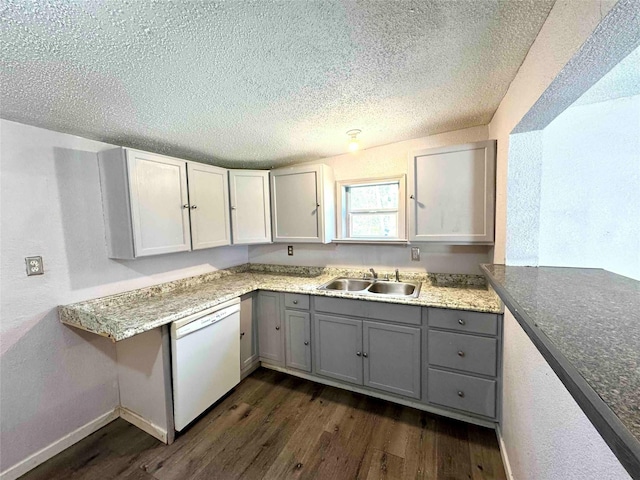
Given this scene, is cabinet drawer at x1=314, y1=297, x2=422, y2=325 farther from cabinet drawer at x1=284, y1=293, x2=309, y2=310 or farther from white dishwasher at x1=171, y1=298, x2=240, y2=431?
white dishwasher at x1=171, y1=298, x2=240, y2=431

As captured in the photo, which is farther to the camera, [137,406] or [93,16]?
[137,406]

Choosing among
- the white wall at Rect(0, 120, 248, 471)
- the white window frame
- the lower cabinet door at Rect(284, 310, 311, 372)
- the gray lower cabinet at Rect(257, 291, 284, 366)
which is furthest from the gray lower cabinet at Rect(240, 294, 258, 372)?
the white window frame

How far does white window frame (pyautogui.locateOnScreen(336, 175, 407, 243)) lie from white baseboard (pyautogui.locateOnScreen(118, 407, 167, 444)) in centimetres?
208

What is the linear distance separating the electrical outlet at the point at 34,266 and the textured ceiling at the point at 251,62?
2.77ft

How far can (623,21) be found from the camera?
65cm

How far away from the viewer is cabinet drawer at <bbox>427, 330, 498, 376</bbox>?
173 cm

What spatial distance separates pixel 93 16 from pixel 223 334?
1.94 metres

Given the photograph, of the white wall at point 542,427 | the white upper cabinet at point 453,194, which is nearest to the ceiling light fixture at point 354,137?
the white upper cabinet at point 453,194

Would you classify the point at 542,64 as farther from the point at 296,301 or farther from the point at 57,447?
the point at 57,447

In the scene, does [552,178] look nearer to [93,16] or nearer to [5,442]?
[93,16]

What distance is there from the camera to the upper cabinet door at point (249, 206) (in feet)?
8.83

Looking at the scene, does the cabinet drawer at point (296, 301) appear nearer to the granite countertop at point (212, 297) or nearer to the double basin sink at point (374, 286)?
the granite countertop at point (212, 297)

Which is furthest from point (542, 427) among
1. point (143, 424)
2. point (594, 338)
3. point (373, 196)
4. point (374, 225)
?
point (143, 424)

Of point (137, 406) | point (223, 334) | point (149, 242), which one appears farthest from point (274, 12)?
point (137, 406)
